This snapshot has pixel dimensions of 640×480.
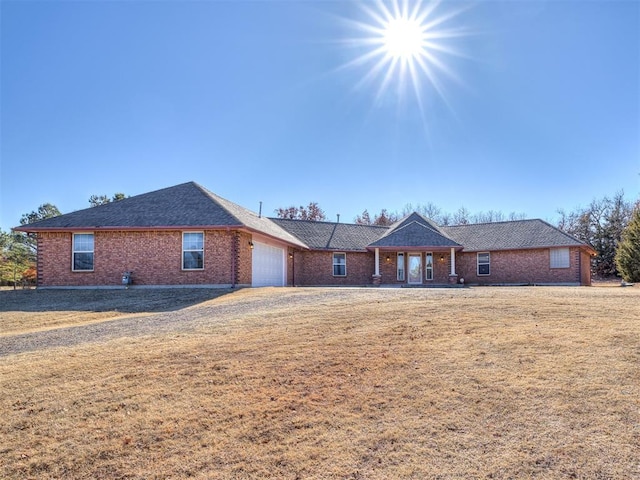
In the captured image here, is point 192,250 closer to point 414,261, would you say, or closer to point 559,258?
point 414,261

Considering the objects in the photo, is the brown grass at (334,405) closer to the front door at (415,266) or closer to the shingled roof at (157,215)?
the shingled roof at (157,215)

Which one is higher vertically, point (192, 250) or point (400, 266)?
point (192, 250)

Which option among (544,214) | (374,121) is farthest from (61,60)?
(544,214)

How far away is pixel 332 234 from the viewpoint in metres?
26.7

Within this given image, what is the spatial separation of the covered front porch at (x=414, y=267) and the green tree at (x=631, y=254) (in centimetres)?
1138

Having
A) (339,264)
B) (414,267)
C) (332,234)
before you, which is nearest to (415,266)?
(414,267)

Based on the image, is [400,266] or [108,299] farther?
[400,266]

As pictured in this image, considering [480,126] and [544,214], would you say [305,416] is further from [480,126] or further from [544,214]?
[544,214]

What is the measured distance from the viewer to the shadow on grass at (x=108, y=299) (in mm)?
12453

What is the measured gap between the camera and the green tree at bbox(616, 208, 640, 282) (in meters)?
24.1

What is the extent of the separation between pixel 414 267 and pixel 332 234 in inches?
232

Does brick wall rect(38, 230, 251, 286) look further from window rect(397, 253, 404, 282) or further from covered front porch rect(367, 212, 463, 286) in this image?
window rect(397, 253, 404, 282)

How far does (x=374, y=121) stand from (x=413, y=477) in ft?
55.6

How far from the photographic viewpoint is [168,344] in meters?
6.50
